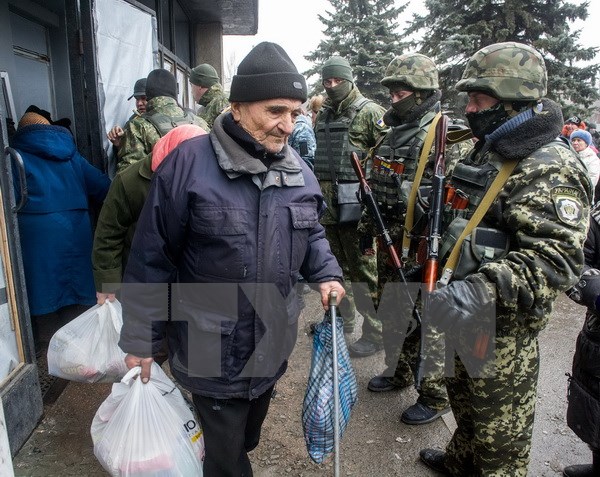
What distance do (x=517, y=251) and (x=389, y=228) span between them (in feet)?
4.88

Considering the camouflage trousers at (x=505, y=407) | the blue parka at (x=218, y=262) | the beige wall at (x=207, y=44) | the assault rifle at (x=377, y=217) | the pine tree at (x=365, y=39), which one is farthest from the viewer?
the pine tree at (x=365, y=39)

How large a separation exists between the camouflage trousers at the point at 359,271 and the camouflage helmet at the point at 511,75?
1890 millimetres

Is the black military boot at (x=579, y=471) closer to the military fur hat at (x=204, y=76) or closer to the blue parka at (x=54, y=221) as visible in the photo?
the blue parka at (x=54, y=221)

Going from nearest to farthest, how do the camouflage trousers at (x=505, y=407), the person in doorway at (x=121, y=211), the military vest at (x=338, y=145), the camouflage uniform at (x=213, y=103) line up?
1. the camouflage trousers at (x=505, y=407)
2. the person in doorway at (x=121, y=211)
3. the military vest at (x=338, y=145)
4. the camouflage uniform at (x=213, y=103)

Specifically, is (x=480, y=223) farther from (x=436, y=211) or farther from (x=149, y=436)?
(x=149, y=436)

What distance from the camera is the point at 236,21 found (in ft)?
30.2

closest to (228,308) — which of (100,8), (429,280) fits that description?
(429,280)

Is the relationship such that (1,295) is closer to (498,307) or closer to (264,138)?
(264,138)

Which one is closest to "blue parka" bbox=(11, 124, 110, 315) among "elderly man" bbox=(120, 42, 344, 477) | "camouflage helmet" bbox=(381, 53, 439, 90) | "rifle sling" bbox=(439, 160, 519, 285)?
"elderly man" bbox=(120, 42, 344, 477)

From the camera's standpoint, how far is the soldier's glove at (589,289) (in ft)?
6.93

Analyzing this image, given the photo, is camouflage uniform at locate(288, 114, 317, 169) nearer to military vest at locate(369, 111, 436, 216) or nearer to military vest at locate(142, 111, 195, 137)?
military vest at locate(142, 111, 195, 137)

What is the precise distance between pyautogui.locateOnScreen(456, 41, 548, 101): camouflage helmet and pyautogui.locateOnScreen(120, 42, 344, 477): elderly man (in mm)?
800

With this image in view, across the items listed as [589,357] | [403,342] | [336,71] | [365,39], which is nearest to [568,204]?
[589,357]

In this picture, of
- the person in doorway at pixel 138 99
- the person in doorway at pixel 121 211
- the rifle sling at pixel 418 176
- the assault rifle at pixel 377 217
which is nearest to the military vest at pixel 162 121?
the person in doorway at pixel 138 99
